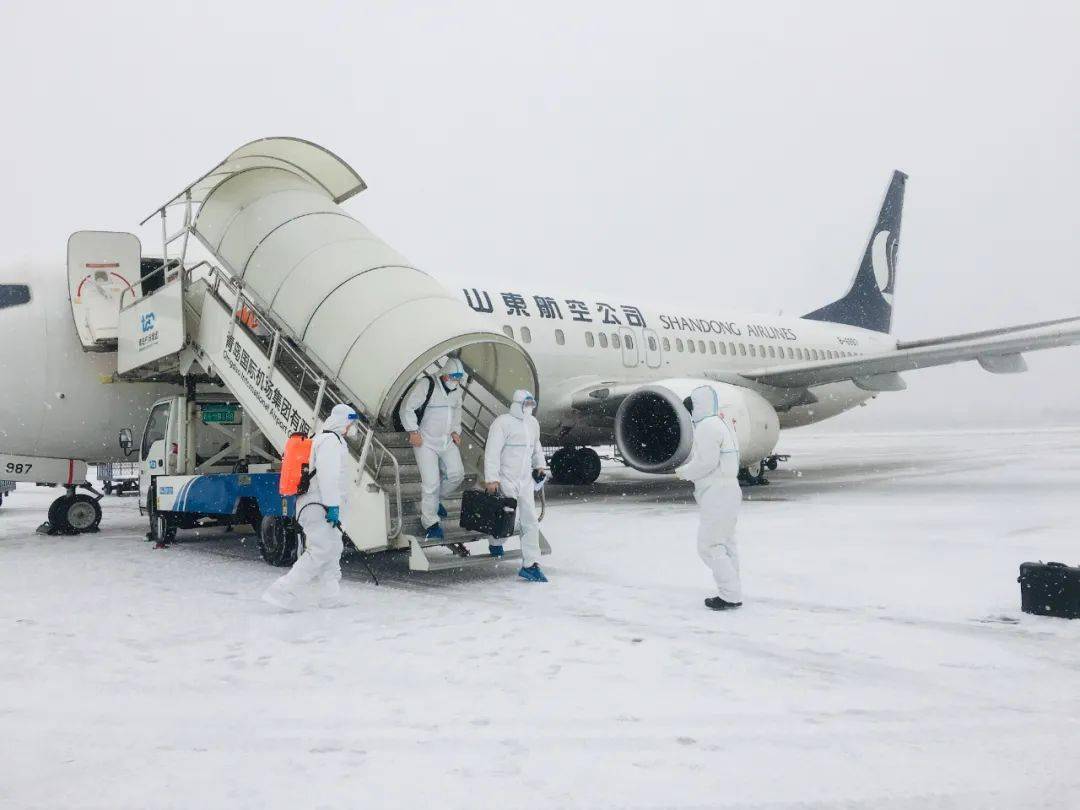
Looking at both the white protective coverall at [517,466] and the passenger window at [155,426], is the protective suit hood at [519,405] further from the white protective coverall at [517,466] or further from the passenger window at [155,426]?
the passenger window at [155,426]

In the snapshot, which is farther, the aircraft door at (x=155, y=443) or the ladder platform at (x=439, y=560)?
the aircraft door at (x=155, y=443)

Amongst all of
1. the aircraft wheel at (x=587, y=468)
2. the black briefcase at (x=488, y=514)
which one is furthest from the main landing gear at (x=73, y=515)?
the aircraft wheel at (x=587, y=468)

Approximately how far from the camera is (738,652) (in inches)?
191

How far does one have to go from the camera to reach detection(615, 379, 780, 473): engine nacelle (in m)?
11.5

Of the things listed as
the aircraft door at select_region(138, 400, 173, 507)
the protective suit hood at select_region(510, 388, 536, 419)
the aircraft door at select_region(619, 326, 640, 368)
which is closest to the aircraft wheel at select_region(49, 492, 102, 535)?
the aircraft door at select_region(138, 400, 173, 507)

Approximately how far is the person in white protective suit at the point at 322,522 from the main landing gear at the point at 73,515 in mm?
5972

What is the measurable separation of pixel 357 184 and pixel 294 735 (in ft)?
25.3

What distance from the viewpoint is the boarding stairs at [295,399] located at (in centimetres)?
702

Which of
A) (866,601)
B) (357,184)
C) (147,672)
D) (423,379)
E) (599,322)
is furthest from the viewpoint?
(599,322)

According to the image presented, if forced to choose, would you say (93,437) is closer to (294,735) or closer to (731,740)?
(294,735)

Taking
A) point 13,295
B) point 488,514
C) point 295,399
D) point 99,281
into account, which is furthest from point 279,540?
point 13,295

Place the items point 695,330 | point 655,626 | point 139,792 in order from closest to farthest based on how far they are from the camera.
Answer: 1. point 139,792
2. point 655,626
3. point 695,330

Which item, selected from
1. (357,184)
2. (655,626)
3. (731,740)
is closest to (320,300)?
(357,184)

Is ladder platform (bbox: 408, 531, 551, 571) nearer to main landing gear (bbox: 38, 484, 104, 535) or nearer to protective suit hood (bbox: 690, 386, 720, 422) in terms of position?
protective suit hood (bbox: 690, 386, 720, 422)
